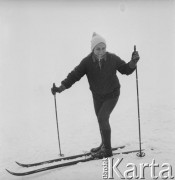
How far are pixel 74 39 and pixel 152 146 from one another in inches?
630

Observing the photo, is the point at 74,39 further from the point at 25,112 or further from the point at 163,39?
the point at 25,112

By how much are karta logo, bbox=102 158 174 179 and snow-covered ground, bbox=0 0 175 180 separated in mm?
53

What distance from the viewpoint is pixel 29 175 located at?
458 cm

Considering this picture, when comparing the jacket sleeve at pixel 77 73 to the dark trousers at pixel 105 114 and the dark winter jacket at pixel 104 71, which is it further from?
the dark trousers at pixel 105 114

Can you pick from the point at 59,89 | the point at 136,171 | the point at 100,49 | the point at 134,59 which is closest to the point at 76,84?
the point at 59,89

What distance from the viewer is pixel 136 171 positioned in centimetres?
408

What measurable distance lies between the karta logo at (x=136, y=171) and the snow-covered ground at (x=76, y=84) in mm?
53

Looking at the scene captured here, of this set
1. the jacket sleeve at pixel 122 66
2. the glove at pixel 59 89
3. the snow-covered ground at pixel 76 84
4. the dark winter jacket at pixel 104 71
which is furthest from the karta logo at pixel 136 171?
the glove at pixel 59 89

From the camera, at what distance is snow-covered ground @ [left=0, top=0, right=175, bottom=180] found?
5938 mm

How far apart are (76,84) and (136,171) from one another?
29.1 feet

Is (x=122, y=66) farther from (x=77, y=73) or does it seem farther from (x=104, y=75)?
(x=77, y=73)

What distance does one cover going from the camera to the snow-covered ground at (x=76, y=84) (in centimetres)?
594

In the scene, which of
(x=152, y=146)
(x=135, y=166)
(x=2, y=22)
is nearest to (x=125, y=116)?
(x=152, y=146)

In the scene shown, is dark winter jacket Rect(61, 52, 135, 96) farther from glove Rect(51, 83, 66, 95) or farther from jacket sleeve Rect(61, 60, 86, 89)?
glove Rect(51, 83, 66, 95)
